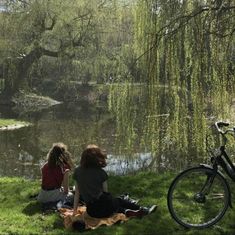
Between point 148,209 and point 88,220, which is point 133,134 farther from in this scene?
point 88,220

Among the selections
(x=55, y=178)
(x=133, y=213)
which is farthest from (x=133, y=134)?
(x=133, y=213)

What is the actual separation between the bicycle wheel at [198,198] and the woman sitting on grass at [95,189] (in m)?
0.56

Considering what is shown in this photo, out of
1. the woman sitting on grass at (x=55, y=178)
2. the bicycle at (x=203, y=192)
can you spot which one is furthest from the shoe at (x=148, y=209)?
the woman sitting on grass at (x=55, y=178)

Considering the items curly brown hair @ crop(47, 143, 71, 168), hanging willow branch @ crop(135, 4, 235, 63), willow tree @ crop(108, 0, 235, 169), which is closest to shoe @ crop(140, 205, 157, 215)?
curly brown hair @ crop(47, 143, 71, 168)

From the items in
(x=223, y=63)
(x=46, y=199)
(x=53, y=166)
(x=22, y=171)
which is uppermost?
(x=223, y=63)

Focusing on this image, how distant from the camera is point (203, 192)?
493 centimetres

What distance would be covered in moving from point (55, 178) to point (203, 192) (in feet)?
6.98

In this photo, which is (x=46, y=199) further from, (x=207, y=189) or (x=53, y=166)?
(x=207, y=189)

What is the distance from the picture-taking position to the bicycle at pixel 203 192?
475 cm

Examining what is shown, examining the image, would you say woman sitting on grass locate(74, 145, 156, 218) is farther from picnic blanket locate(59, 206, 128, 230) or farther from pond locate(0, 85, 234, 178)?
pond locate(0, 85, 234, 178)

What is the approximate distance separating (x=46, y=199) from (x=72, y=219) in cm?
104

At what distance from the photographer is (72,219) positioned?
516 centimetres

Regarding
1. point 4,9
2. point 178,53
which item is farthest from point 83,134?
point 178,53

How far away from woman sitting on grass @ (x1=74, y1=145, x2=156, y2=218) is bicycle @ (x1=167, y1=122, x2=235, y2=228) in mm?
564
